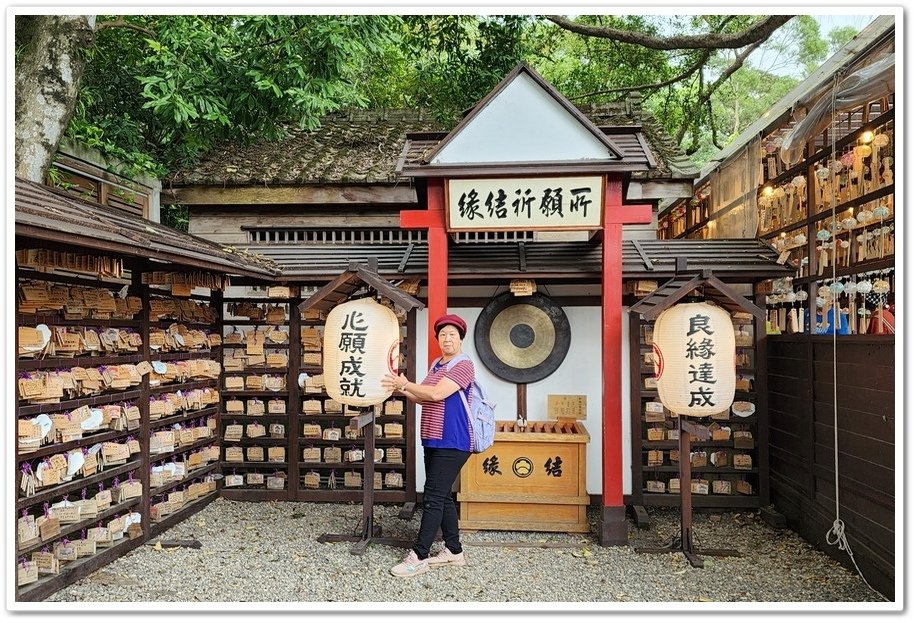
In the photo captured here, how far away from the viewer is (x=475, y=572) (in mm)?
5242

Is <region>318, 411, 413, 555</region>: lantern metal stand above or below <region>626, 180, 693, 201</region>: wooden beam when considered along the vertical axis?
below

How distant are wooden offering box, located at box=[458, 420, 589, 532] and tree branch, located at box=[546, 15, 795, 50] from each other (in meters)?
5.68

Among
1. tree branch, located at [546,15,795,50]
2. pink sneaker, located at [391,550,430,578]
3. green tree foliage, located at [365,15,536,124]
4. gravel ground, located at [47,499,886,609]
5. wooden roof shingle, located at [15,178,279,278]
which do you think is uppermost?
green tree foliage, located at [365,15,536,124]

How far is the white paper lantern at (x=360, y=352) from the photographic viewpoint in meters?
5.38

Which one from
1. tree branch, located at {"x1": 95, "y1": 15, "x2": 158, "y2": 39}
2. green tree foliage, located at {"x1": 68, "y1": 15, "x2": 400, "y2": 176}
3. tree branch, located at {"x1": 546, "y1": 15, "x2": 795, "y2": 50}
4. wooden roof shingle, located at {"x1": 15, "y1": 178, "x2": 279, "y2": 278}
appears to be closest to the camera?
wooden roof shingle, located at {"x1": 15, "y1": 178, "x2": 279, "y2": 278}

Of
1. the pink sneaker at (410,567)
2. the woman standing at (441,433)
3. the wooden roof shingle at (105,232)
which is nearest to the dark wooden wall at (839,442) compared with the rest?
the woman standing at (441,433)

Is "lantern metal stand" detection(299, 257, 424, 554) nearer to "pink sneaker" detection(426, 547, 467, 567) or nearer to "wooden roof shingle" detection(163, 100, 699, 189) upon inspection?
"pink sneaker" detection(426, 547, 467, 567)

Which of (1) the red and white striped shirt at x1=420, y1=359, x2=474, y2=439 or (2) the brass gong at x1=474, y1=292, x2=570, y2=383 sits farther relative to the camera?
(2) the brass gong at x1=474, y1=292, x2=570, y2=383

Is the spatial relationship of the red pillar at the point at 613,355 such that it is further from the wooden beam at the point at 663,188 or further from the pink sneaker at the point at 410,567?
the wooden beam at the point at 663,188

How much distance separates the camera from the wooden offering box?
6242 mm

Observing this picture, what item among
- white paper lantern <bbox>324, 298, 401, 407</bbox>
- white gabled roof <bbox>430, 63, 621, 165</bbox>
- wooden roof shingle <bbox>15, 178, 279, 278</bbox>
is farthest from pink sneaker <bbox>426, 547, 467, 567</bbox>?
white gabled roof <bbox>430, 63, 621, 165</bbox>

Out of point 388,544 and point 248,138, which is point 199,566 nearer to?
point 388,544

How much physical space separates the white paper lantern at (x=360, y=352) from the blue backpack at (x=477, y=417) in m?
0.68

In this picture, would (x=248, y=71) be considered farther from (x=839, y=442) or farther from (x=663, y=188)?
(x=839, y=442)
